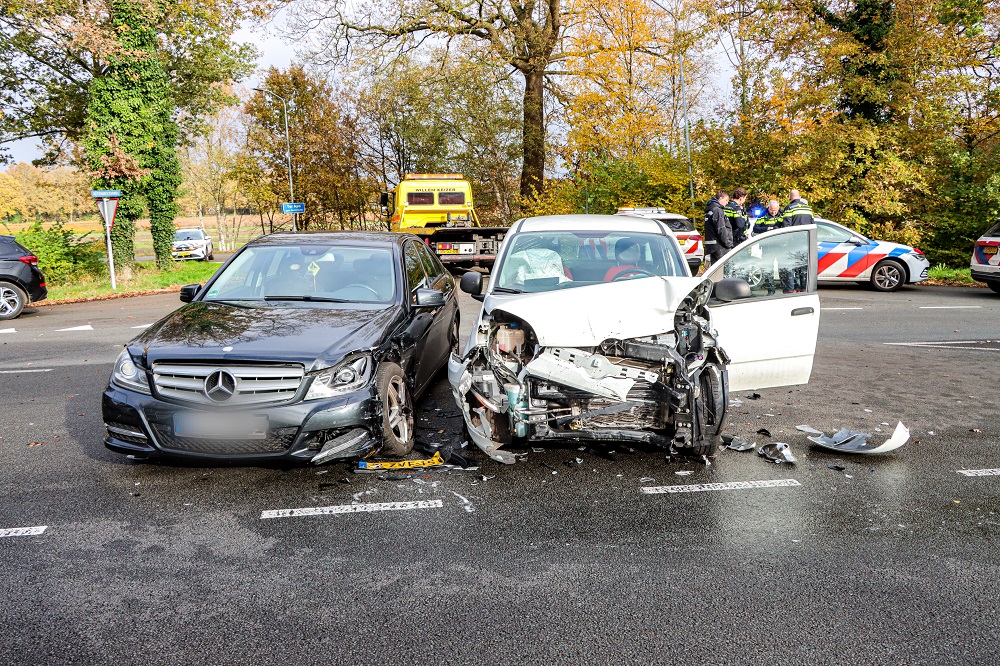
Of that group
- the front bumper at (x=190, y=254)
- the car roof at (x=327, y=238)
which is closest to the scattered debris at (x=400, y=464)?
the car roof at (x=327, y=238)

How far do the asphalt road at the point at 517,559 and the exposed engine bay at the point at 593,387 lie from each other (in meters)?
0.32

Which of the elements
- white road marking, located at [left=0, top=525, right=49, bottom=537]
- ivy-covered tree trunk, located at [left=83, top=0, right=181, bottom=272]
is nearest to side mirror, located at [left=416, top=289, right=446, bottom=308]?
white road marking, located at [left=0, top=525, right=49, bottom=537]

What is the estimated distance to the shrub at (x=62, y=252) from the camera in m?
21.7

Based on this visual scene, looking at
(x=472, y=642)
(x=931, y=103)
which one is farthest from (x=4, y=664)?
(x=931, y=103)

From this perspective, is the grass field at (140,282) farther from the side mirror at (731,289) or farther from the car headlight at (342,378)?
the side mirror at (731,289)

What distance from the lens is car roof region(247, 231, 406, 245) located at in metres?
6.78

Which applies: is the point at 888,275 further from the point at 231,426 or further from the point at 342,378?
the point at 231,426

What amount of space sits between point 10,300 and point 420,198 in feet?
40.0

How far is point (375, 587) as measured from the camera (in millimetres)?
3486

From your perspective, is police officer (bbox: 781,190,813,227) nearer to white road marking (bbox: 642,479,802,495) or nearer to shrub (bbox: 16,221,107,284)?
white road marking (bbox: 642,479,802,495)

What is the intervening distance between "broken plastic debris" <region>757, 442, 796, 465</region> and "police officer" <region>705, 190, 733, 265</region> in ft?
28.1

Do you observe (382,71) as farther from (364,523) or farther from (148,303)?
(364,523)

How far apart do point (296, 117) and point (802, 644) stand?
148 feet

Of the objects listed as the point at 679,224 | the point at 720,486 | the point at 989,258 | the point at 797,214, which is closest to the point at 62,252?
Result: the point at 679,224
